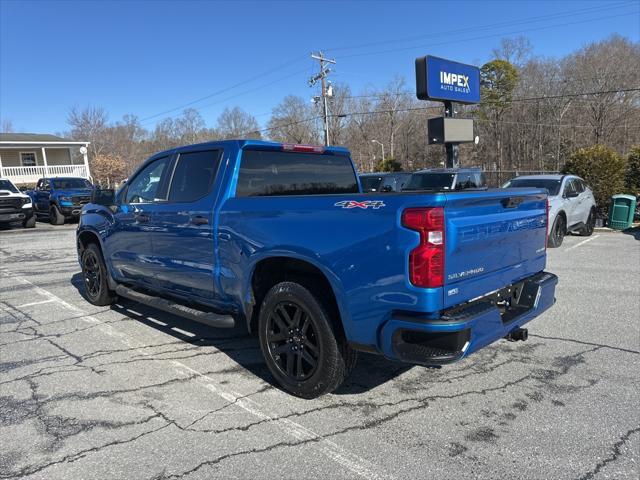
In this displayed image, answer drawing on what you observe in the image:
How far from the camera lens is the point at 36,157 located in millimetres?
38812

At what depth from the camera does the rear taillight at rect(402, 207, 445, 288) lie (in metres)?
2.83

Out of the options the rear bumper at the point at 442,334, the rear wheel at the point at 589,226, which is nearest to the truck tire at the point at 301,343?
the rear bumper at the point at 442,334

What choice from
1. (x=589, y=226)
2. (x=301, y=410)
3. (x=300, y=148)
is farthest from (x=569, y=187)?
(x=301, y=410)

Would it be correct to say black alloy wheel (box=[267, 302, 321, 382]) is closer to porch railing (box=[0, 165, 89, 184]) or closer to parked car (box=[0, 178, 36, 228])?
parked car (box=[0, 178, 36, 228])

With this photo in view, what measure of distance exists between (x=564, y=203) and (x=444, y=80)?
21.0 ft

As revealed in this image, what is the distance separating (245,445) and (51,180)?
808 inches

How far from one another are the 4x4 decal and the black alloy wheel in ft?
2.82

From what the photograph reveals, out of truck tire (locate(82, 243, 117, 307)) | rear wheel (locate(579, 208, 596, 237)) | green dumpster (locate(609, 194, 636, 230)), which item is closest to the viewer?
truck tire (locate(82, 243, 117, 307))

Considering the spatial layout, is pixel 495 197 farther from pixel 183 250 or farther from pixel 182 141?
pixel 182 141

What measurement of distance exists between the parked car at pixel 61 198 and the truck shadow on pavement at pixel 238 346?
14.6 meters

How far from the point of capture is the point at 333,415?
136 inches

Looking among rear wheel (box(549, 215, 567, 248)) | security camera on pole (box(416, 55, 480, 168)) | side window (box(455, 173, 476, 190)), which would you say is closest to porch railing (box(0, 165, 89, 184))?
security camera on pole (box(416, 55, 480, 168))

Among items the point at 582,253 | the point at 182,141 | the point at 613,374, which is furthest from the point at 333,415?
the point at 182,141

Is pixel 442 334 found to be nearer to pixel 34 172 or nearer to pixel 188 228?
pixel 188 228
